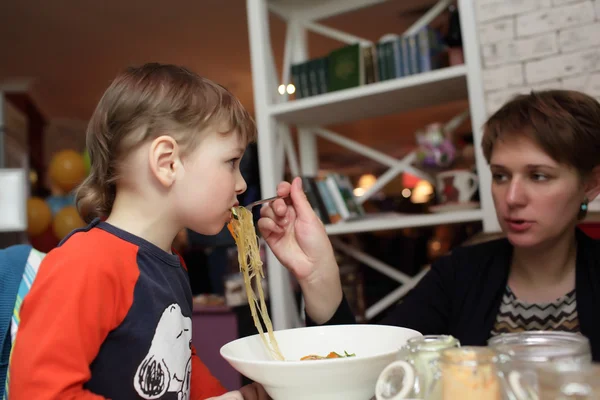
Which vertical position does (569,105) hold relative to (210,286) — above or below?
above

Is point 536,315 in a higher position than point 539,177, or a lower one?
lower

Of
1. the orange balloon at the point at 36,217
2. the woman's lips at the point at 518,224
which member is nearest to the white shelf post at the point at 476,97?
the woman's lips at the point at 518,224

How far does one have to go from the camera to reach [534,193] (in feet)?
4.35

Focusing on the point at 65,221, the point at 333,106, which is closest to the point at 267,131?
the point at 333,106

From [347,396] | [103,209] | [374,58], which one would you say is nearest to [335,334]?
[347,396]

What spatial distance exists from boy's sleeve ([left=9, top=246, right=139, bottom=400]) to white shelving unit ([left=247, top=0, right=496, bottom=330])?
1692 millimetres

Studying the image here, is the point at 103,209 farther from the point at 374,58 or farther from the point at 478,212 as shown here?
the point at 374,58

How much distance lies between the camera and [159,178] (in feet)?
3.27

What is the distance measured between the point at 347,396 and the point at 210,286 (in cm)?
312

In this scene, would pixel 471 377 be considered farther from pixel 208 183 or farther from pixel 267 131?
pixel 267 131

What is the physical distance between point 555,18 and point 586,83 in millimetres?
292

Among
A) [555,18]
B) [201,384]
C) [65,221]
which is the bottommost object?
[201,384]

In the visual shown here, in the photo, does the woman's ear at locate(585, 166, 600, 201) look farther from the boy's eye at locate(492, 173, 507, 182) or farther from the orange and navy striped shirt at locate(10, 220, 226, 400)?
the orange and navy striped shirt at locate(10, 220, 226, 400)

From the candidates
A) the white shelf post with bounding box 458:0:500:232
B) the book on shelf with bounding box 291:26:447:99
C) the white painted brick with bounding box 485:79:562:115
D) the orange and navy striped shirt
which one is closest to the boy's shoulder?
the orange and navy striped shirt
